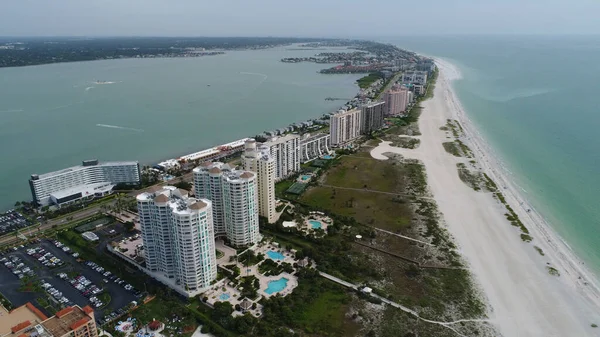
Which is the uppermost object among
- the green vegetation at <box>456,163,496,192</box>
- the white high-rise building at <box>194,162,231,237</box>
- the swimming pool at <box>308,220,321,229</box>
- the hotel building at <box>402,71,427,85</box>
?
the hotel building at <box>402,71,427,85</box>

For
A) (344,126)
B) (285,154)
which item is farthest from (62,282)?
(344,126)

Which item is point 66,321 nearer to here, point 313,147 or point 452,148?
point 313,147

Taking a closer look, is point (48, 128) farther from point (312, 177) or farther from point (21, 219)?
point (312, 177)

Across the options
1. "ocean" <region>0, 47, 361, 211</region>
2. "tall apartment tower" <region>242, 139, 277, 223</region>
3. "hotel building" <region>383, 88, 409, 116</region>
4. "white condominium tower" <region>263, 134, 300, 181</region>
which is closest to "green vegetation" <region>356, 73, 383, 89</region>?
"ocean" <region>0, 47, 361, 211</region>

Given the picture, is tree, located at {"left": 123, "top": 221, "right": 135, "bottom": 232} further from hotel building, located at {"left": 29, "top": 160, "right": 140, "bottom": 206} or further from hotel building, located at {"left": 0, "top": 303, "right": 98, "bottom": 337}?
hotel building, located at {"left": 0, "top": 303, "right": 98, "bottom": 337}

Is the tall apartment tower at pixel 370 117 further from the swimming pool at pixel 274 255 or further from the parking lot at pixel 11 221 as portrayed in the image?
the parking lot at pixel 11 221

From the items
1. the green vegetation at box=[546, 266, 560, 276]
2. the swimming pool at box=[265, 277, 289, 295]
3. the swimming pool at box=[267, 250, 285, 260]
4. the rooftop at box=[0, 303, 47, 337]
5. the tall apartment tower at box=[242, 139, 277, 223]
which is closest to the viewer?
the rooftop at box=[0, 303, 47, 337]

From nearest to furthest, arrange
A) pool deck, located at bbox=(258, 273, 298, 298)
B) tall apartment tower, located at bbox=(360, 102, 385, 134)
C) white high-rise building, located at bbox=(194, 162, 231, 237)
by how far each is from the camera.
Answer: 1. pool deck, located at bbox=(258, 273, 298, 298)
2. white high-rise building, located at bbox=(194, 162, 231, 237)
3. tall apartment tower, located at bbox=(360, 102, 385, 134)
